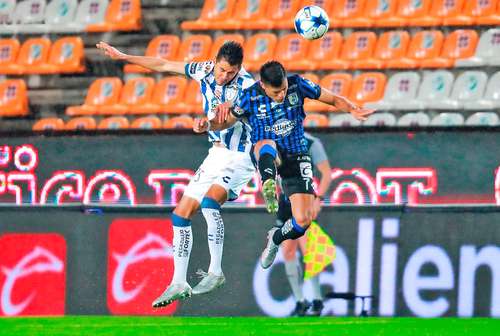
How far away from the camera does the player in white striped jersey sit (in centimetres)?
1002

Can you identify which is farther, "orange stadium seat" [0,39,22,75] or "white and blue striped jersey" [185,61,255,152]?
"orange stadium seat" [0,39,22,75]

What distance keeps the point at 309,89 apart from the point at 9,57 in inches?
428

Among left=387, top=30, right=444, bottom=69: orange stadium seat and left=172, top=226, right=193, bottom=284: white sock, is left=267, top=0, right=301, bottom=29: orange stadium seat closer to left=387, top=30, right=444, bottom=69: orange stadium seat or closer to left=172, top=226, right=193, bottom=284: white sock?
left=387, top=30, right=444, bottom=69: orange stadium seat

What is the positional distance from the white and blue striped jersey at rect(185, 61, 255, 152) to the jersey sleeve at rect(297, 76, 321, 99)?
0.40 metres

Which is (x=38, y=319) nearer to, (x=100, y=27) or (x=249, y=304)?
(x=249, y=304)

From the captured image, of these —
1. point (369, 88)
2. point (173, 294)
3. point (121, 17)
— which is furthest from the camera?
point (121, 17)

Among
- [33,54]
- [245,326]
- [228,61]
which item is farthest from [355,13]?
[245,326]

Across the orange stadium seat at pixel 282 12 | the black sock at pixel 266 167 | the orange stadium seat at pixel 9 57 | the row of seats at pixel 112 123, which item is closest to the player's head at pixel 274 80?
the black sock at pixel 266 167

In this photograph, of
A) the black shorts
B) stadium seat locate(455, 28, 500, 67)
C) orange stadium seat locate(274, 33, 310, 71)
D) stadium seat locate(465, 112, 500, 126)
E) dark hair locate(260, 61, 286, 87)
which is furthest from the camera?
orange stadium seat locate(274, 33, 310, 71)

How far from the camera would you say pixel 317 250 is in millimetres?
11984

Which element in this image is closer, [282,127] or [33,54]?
[282,127]

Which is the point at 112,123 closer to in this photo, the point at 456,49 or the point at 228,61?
the point at 456,49

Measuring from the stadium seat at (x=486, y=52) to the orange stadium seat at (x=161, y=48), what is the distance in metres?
4.16

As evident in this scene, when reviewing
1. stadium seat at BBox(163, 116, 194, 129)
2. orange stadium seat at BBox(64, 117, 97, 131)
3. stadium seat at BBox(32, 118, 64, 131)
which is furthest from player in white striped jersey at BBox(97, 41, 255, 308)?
stadium seat at BBox(32, 118, 64, 131)
